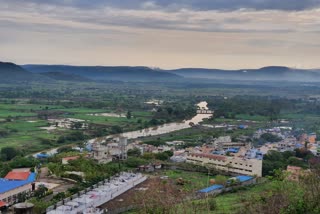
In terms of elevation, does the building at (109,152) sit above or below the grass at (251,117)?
above

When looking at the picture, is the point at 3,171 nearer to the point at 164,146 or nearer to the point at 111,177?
the point at 111,177

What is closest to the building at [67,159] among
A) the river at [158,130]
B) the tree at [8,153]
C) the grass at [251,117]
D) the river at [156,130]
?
the tree at [8,153]

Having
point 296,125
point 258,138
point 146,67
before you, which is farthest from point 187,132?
point 146,67

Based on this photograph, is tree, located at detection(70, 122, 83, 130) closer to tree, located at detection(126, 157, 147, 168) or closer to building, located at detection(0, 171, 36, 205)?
tree, located at detection(126, 157, 147, 168)

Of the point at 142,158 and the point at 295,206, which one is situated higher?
the point at 295,206

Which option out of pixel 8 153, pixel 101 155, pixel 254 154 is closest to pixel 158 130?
pixel 254 154

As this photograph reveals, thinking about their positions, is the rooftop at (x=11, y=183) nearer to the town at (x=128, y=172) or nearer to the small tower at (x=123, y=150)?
the town at (x=128, y=172)

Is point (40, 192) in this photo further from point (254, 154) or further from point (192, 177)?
point (254, 154)

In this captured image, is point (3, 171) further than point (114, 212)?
Yes
